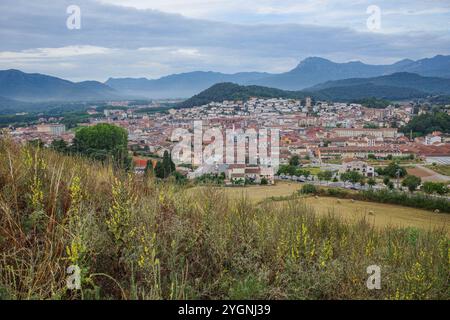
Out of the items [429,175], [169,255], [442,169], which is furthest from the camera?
[442,169]

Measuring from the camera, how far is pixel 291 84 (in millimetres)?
169500

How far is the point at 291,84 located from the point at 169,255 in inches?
6781

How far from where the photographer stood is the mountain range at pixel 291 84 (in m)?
53.5

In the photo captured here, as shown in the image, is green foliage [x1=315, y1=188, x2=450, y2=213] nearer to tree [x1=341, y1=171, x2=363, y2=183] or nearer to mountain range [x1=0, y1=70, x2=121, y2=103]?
tree [x1=341, y1=171, x2=363, y2=183]

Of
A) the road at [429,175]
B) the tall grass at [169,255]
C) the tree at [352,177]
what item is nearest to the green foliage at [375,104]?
the road at [429,175]

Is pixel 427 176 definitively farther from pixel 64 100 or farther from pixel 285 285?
pixel 64 100

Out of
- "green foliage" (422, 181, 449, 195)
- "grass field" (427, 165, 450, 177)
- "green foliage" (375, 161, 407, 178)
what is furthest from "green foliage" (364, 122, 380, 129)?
"green foliage" (422, 181, 449, 195)

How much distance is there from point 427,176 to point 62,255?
26099 millimetres

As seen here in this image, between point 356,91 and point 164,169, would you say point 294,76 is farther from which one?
point 164,169

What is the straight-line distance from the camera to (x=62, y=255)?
235 cm

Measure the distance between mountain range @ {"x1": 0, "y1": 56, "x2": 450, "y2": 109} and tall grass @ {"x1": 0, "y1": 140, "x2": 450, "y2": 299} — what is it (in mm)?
36064

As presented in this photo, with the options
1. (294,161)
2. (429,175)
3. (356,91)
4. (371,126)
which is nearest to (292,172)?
(294,161)
